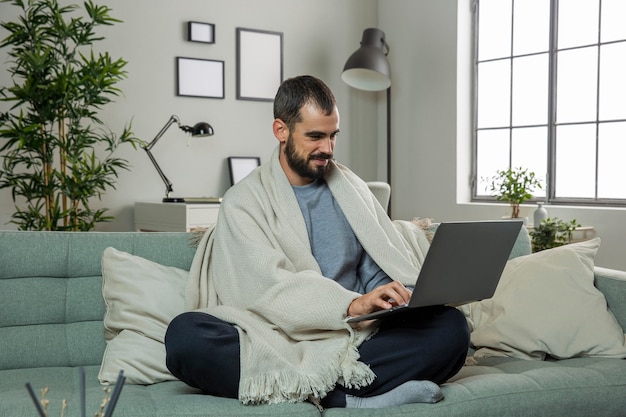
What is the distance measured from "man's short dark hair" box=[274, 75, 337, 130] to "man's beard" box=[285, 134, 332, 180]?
0.21 ft

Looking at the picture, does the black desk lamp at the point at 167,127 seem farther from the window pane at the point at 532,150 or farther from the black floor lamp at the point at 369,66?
the window pane at the point at 532,150

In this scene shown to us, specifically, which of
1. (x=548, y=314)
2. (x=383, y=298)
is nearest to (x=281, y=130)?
(x=383, y=298)

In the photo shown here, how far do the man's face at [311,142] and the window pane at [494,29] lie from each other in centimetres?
322

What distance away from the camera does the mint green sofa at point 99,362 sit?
1.76 meters

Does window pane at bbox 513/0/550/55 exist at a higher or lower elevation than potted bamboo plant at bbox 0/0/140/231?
higher

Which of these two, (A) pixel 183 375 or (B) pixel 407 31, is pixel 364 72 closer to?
(B) pixel 407 31

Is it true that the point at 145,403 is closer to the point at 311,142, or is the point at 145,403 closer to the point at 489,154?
the point at 311,142

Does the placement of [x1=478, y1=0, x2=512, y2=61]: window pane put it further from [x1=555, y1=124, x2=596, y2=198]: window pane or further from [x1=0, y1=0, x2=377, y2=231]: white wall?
[x1=0, y1=0, x2=377, y2=231]: white wall

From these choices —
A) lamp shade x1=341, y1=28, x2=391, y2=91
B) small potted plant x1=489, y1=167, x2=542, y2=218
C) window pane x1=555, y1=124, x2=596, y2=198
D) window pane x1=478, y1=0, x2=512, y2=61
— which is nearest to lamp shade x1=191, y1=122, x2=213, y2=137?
lamp shade x1=341, y1=28, x2=391, y2=91

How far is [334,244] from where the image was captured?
2.25 meters

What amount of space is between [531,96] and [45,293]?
366cm

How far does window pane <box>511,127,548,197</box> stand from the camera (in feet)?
15.9

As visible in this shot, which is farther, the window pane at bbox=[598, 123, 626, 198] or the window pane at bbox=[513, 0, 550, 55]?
the window pane at bbox=[513, 0, 550, 55]

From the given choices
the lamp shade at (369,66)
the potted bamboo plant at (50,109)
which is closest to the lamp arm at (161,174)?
the potted bamboo plant at (50,109)
